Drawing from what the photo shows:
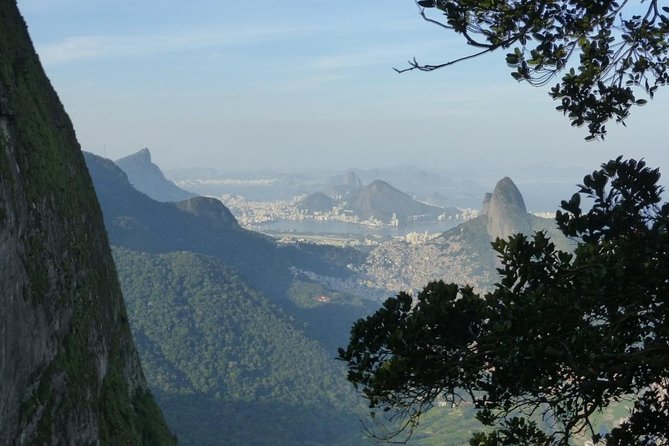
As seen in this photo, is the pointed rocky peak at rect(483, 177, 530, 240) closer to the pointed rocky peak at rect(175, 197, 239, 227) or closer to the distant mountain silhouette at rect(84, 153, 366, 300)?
the distant mountain silhouette at rect(84, 153, 366, 300)

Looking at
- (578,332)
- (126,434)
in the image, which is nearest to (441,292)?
(578,332)

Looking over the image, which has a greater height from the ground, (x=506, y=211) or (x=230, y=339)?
(x=506, y=211)

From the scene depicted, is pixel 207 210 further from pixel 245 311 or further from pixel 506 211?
pixel 245 311

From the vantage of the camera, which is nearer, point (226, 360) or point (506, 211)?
point (226, 360)

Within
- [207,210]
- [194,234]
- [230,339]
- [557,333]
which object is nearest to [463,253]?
[207,210]

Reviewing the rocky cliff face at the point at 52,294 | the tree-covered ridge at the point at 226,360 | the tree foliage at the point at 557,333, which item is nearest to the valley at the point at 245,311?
the tree-covered ridge at the point at 226,360
